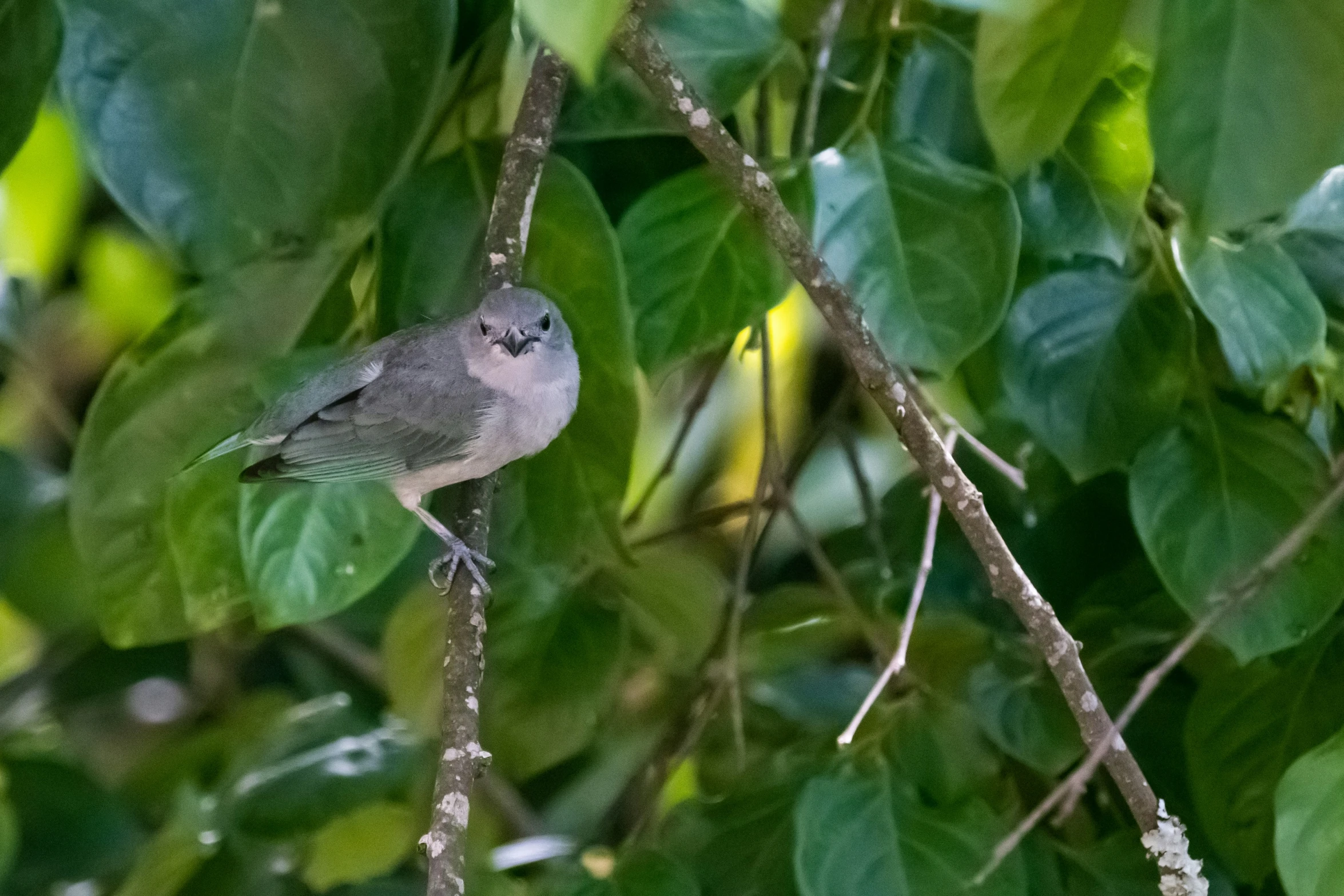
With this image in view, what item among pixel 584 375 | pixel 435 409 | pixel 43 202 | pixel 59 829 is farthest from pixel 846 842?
Result: pixel 43 202

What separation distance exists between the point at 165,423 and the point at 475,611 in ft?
1.27

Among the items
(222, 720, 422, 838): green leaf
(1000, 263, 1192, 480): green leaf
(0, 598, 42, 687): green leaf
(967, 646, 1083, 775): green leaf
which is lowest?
(0, 598, 42, 687): green leaf

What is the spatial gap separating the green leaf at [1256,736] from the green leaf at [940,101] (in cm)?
54

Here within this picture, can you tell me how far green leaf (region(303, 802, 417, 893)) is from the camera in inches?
62.1

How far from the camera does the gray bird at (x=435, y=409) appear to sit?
46.4 inches

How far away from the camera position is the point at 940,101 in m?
1.20

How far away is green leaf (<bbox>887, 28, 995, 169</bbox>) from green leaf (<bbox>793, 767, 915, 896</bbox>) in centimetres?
59

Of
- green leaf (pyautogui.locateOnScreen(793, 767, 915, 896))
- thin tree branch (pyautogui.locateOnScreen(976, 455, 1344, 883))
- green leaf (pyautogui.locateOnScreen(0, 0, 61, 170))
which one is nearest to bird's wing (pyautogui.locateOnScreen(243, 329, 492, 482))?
green leaf (pyautogui.locateOnScreen(0, 0, 61, 170))

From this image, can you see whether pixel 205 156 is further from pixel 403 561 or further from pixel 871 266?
pixel 403 561

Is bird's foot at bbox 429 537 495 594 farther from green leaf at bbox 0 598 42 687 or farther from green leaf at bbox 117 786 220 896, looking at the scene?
green leaf at bbox 0 598 42 687

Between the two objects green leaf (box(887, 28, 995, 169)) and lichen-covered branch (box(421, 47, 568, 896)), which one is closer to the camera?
lichen-covered branch (box(421, 47, 568, 896))

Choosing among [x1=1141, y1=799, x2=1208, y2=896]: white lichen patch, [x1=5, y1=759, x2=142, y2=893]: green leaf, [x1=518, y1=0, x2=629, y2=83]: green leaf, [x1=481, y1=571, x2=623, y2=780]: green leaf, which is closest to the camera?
[x1=518, y1=0, x2=629, y2=83]: green leaf

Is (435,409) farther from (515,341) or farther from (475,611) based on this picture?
(475,611)

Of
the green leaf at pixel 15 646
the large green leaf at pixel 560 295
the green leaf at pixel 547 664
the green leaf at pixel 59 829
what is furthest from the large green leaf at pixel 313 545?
the green leaf at pixel 15 646
